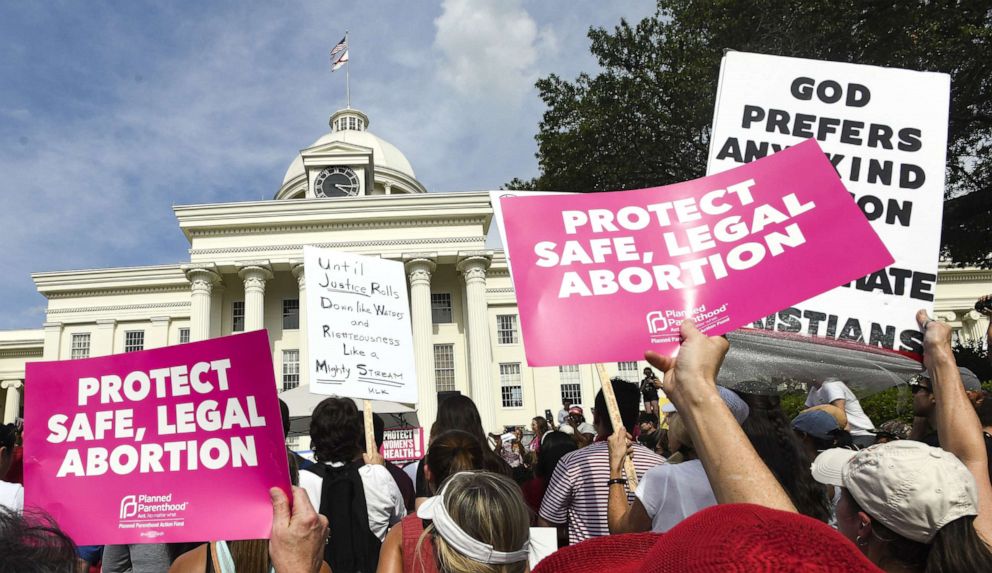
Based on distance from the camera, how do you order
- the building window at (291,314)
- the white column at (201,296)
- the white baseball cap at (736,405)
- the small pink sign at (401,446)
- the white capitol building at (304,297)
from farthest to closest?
the building window at (291,314)
the white capitol building at (304,297)
the white column at (201,296)
the small pink sign at (401,446)
the white baseball cap at (736,405)

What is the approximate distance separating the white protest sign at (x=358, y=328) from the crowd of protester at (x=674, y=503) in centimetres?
136

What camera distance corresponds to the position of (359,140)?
57.0 m

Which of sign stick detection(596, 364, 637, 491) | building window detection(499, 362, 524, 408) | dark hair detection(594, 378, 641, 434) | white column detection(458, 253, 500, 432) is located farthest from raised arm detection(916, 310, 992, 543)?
building window detection(499, 362, 524, 408)

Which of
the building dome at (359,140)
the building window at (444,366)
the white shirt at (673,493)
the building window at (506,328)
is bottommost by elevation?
the white shirt at (673,493)

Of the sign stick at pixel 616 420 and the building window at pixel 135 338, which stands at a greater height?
the building window at pixel 135 338

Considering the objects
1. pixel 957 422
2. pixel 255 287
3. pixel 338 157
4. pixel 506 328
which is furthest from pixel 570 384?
pixel 957 422

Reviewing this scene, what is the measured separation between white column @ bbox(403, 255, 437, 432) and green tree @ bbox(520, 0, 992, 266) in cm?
1802

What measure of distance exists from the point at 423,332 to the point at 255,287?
853 cm

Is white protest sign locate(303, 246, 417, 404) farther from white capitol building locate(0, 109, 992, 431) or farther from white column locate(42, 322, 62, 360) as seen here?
white column locate(42, 322, 62, 360)

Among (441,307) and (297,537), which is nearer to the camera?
(297,537)

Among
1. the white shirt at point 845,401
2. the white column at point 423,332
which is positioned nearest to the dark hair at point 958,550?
the white shirt at point 845,401

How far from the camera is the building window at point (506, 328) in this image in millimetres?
38406

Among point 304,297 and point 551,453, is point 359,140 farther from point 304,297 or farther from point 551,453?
point 551,453

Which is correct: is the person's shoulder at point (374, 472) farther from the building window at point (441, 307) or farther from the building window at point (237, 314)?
the building window at point (237, 314)
